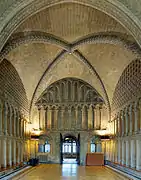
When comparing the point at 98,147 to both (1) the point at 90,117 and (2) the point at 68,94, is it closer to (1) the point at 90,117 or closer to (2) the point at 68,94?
(1) the point at 90,117

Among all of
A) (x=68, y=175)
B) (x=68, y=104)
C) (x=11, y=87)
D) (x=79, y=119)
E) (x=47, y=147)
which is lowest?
(x=68, y=175)

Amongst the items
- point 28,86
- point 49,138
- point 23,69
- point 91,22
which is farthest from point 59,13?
point 49,138

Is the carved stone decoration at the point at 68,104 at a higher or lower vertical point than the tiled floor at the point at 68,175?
higher

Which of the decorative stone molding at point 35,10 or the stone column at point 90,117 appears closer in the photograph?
the decorative stone molding at point 35,10

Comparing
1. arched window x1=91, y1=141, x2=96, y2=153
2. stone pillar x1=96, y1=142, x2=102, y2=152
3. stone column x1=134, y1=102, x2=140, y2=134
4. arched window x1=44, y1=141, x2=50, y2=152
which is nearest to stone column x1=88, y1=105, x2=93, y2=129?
arched window x1=91, y1=141, x2=96, y2=153

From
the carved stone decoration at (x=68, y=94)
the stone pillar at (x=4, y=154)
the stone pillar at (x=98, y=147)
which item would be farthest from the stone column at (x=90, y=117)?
the stone pillar at (x=4, y=154)

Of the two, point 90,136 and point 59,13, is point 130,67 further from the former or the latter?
point 90,136

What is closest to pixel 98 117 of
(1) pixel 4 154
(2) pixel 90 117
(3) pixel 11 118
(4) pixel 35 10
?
(2) pixel 90 117

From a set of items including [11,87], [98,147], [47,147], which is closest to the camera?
[11,87]

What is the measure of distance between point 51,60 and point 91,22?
6432 mm

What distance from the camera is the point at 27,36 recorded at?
17.4 m

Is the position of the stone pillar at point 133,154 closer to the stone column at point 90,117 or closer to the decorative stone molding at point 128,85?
the decorative stone molding at point 128,85

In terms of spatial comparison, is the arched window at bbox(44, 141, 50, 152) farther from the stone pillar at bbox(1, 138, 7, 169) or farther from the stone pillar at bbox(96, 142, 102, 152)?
the stone pillar at bbox(1, 138, 7, 169)

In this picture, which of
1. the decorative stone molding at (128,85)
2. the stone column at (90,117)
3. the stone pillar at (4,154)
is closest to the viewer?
the decorative stone molding at (128,85)
